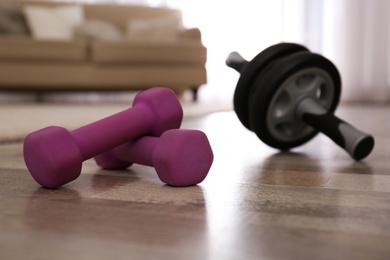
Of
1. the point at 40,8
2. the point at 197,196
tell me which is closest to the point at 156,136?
the point at 197,196

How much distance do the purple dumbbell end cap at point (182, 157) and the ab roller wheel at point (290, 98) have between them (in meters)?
0.30

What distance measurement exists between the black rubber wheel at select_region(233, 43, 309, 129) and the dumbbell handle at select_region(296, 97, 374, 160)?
0.39ft

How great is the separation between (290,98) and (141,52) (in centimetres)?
259

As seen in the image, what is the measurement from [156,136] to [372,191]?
1.19 ft

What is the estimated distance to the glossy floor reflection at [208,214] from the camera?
47 cm

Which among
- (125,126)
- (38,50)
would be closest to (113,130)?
(125,126)

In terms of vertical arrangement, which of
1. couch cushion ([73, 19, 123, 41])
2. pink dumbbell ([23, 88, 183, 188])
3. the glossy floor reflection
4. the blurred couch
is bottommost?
the blurred couch

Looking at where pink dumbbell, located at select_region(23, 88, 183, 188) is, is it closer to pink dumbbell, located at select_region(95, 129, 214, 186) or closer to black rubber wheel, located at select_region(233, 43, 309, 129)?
pink dumbbell, located at select_region(95, 129, 214, 186)

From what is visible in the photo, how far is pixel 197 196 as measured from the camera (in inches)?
27.6

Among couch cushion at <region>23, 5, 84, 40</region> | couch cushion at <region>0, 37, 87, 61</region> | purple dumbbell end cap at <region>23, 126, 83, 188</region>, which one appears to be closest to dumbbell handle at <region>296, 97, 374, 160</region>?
purple dumbbell end cap at <region>23, 126, 83, 188</region>

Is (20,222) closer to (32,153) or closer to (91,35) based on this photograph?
(32,153)

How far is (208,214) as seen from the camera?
60 cm

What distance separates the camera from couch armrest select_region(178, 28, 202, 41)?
3792 mm

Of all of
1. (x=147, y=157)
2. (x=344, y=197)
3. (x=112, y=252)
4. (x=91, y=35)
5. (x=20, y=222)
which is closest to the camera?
(x=112, y=252)
